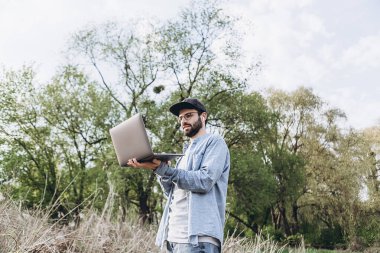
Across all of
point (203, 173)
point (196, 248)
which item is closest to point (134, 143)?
point (203, 173)

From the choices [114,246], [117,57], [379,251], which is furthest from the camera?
[117,57]

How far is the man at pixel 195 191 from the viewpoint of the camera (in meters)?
2.41

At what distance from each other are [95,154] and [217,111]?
5.54 metres

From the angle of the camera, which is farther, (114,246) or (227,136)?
(227,136)

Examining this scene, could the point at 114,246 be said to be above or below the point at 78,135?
below

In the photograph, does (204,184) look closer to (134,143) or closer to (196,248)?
(196,248)

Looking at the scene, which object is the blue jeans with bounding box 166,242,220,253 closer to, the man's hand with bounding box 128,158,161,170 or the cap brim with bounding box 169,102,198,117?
the man's hand with bounding box 128,158,161,170

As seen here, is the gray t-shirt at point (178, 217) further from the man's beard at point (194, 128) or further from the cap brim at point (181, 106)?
the cap brim at point (181, 106)

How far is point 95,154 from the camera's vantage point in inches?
716

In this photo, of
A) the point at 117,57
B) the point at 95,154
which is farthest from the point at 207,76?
the point at 95,154

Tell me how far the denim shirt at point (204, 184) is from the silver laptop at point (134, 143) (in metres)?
0.12

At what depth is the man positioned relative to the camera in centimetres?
241

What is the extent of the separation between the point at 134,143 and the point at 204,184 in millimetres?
468

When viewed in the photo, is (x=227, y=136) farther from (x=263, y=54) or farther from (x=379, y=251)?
(x=379, y=251)
